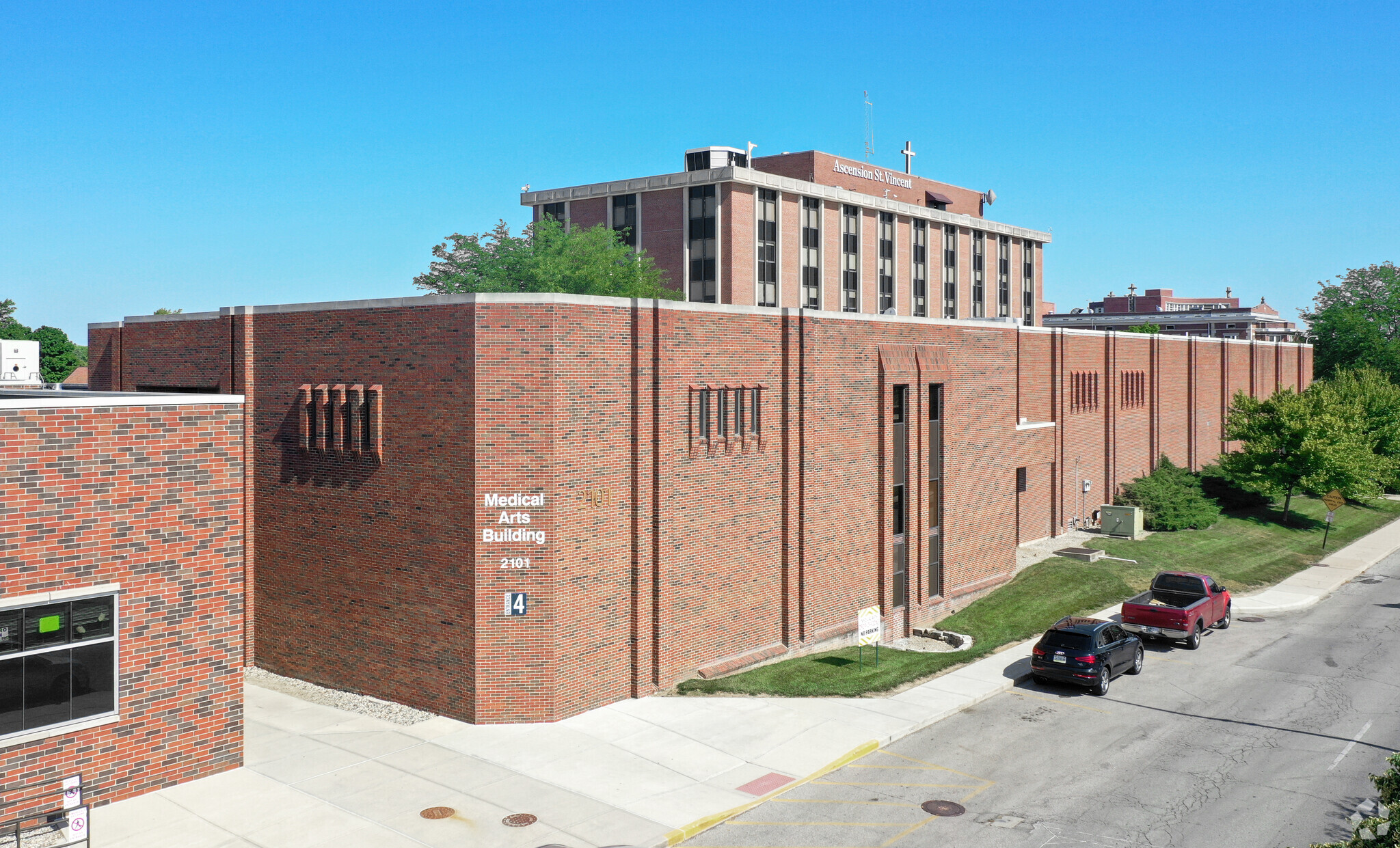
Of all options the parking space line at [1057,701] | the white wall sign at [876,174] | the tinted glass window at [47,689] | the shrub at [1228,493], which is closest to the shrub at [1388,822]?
the parking space line at [1057,701]

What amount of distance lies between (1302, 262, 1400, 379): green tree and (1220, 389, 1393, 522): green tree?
4546cm

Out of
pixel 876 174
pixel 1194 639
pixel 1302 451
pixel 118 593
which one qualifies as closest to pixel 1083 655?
pixel 1194 639

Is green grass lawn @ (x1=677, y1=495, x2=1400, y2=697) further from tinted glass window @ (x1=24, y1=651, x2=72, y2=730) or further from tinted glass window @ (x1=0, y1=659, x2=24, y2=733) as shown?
tinted glass window @ (x1=0, y1=659, x2=24, y2=733)

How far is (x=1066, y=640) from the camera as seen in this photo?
26188 mm

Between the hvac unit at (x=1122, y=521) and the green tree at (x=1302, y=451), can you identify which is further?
the green tree at (x=1302, y=451)

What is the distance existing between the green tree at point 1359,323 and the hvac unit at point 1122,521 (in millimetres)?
58616

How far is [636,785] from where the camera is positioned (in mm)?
18875

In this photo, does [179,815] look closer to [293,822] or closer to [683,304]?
[293,822]

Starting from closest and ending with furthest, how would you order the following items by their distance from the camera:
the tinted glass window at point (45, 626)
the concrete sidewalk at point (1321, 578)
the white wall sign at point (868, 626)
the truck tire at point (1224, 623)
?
the tinted glass window at point (45, 626), the white wall sign at point (868, 626), the truck tire at point (1224, 623), the concrete sidewalk at point (1321, 578)

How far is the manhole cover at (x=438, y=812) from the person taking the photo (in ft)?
56.6

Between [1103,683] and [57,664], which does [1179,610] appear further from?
[57,664]

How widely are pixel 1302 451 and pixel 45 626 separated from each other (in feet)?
175

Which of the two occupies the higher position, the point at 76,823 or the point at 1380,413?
the point at 1380,413

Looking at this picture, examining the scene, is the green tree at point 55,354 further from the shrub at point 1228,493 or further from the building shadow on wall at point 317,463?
the shrub at point 1228,493
